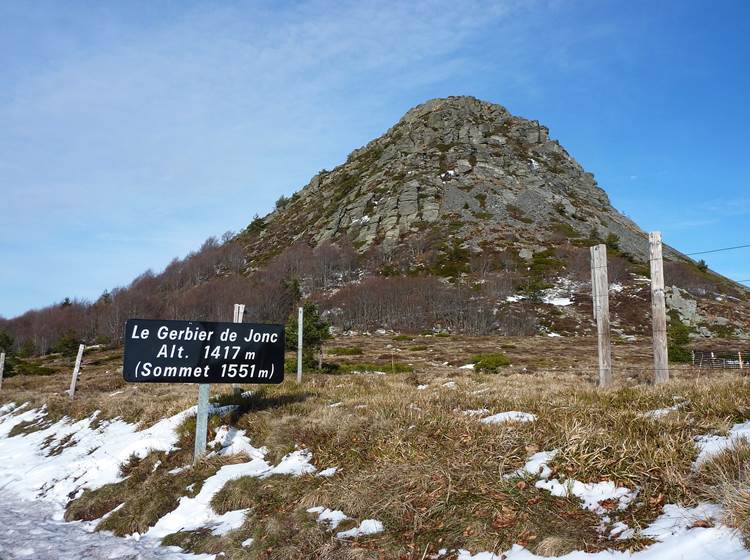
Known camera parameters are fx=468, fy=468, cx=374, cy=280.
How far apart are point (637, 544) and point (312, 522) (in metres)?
3.42

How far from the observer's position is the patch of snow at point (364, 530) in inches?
199

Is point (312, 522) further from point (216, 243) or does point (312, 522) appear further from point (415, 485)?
point (216, 243)

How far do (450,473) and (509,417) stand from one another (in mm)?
2111

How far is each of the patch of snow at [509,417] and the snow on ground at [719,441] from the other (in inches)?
85.6

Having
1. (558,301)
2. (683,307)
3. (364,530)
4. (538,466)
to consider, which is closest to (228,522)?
(364,530)

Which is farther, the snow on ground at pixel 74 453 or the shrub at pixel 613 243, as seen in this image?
the shrub at pixel 613 243

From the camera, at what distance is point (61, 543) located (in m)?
6.80

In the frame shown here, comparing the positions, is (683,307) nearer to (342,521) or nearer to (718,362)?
(718,362)

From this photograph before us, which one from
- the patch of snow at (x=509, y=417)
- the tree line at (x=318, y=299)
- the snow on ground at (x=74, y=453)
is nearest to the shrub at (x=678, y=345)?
the patch of snow at (x=509, y=417)

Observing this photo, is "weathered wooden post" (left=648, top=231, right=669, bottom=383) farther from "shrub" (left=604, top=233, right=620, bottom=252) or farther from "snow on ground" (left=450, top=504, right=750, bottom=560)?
"shrub" (left=604, top=233, right=620, bottom=252)

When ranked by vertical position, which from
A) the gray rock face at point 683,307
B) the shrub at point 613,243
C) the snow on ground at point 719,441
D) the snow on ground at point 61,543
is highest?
the shrub at point 613,243

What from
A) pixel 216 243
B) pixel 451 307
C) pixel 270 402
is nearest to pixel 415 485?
pixel 270 402

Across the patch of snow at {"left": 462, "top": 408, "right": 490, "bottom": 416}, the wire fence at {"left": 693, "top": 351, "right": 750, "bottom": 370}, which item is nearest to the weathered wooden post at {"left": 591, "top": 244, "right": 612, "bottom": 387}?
the patch of snow at {"left": 462, "top": 408, "right": 490, "bottom": 416}

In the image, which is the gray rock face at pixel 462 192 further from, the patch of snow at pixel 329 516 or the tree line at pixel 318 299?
the patch of snow at pixel 329 516
